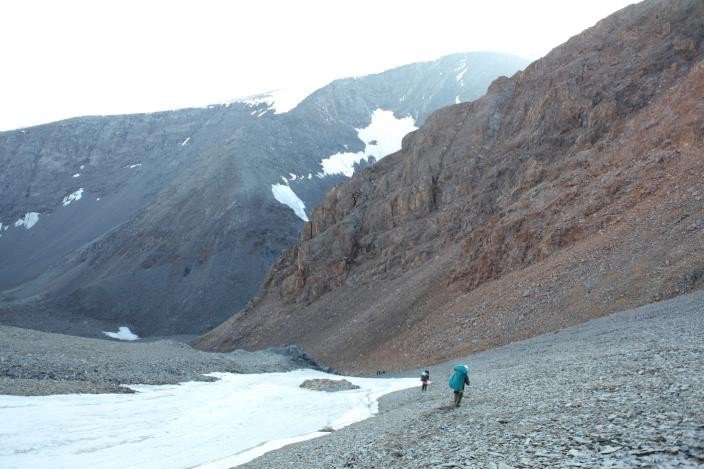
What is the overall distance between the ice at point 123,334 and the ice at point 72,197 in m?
106

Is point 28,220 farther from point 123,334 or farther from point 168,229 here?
point 123,334

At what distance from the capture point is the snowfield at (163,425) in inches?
660

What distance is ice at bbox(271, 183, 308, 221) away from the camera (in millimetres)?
145125

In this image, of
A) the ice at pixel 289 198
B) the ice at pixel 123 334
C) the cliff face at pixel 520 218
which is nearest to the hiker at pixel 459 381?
the cliff face at pixel 520 218

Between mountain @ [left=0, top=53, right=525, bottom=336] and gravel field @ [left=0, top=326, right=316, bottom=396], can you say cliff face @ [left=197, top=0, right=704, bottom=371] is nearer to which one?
gravel field @ [left=0, top=326, right=316, bottom=396]

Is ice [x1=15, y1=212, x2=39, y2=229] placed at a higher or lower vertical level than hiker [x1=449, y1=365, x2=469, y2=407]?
higher

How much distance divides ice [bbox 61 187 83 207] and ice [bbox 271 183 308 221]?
8469 cm

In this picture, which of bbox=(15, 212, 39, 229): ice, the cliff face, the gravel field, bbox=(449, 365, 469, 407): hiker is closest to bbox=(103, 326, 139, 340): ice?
the cliff face

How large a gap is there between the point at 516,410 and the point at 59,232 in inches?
7363

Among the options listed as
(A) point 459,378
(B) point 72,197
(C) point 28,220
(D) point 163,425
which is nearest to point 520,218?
(A) point 459,378

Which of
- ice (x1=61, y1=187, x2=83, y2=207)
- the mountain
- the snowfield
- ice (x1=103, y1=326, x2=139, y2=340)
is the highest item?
ice (x1=61, y1=187, x2=83, y2=207)

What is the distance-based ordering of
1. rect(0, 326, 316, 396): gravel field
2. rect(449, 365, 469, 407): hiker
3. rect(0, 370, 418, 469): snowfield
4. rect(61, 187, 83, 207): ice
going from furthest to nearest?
rect(61, 187, 83, 207): ice < rect(0, 326, 316, 396): gravel field < rect(0, 370, 418, 469): snowfield < rect(449, 365, 469, 407): hiker

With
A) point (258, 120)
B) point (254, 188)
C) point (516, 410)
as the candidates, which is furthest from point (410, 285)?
point (258, 120)

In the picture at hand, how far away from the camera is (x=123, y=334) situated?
333 ft
